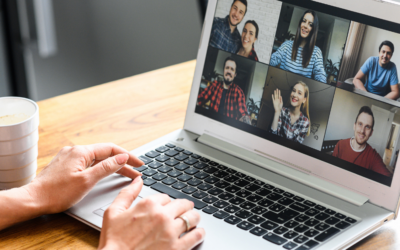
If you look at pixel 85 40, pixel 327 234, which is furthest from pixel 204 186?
pixel 85 40

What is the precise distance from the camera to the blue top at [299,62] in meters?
0.75

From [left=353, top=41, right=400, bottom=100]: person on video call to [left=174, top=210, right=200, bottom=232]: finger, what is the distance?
0.37 metres

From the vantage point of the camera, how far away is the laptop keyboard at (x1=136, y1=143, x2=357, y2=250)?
0.63 m

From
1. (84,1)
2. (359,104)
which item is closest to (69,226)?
(359,104)

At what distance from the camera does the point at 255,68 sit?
833 mm

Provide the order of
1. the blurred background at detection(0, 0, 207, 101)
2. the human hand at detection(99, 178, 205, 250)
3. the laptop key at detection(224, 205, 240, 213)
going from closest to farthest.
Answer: the human hand at detection(99, 178, 205, 250) → the laptop key at detection(224, 205, 240, 213) → the blurred background at detection(0, 0, 207, 101)

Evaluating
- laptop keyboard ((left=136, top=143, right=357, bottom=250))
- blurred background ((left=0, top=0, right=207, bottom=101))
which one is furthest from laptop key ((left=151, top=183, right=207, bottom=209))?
blurred background ((left=0, top=0, right=207, bottom=101))

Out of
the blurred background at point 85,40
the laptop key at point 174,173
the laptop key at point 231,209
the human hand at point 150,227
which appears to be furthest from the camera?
the blurred background at point 85,40

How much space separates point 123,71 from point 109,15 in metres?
0.39

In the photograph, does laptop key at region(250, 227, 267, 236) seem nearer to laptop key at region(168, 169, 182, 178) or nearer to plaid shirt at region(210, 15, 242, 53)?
laptop key at region(168, 169, 182, 178)

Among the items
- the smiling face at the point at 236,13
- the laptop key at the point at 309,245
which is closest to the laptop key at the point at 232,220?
the laptop key at the point at 309,245

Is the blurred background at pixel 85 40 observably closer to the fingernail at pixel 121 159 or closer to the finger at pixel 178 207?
the fingernail at pixel 121 159

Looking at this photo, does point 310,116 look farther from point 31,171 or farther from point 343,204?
point 31,171

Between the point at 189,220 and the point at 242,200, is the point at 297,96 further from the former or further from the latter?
the point at 189,220
